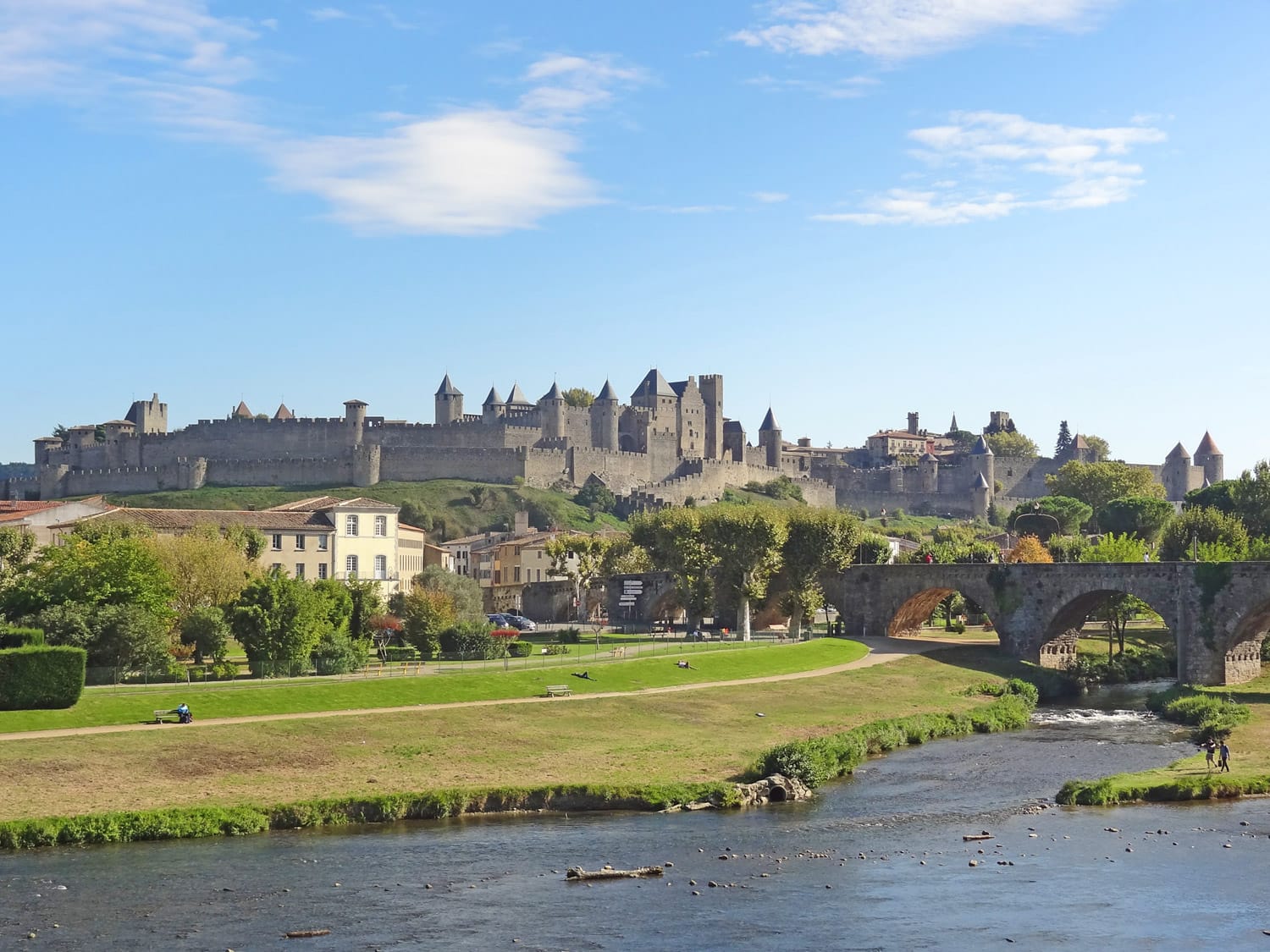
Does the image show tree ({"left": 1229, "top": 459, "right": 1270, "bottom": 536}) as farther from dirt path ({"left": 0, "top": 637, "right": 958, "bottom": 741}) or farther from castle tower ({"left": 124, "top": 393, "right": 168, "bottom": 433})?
castle tower ({"left": 124, "top": 393, "right": 168, "bottom": 433})

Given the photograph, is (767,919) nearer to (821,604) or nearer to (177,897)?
(177,897)

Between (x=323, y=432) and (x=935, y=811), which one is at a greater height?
(x=323, y=432)

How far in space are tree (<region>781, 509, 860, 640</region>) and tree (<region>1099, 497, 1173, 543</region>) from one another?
52282 millimetres

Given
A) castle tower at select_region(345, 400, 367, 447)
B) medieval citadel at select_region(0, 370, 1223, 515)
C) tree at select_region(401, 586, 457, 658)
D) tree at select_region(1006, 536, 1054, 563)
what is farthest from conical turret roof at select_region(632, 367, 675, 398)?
tree at select_region(401, 586, 457, 658)

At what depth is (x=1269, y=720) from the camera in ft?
179

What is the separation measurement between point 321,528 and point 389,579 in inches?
235

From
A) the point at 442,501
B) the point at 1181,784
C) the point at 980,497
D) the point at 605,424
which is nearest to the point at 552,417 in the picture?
the point at 605,424

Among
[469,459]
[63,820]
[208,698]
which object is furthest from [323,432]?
[63,820]

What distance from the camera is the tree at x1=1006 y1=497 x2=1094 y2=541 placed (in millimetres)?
141625

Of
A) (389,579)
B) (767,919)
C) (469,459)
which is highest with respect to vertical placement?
(469,459)

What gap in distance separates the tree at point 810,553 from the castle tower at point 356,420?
9278 cm

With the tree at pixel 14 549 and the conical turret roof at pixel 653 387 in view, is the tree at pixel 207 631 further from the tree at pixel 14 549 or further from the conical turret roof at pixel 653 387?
the conical turret roof at pixel 653 387

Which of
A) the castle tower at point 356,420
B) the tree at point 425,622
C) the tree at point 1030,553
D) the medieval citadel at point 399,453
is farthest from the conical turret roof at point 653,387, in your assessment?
the tree at point 425,622

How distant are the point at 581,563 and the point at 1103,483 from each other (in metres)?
83.0
